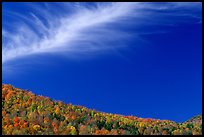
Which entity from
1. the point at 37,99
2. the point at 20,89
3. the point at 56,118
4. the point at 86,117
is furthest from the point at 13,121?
the point at 20,89

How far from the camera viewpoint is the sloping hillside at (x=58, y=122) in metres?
36.3

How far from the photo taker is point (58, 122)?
39094mm

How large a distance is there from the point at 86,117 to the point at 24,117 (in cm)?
Result: 645

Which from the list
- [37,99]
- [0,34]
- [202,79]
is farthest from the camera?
[37,99]

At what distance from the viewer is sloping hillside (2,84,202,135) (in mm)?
36281

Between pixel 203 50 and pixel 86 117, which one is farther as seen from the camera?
pixel 86 117

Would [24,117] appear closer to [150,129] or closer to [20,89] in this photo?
[150,129]

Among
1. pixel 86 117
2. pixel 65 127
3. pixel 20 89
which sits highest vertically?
pixel 20 89

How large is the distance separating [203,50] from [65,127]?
15121 millimetres

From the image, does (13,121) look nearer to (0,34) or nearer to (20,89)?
(0,34)

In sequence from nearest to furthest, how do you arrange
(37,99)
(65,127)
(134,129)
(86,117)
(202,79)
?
1. (202,79)
2. (65,127)
3. (134,129)
4. (86,117)
5. (37,99)

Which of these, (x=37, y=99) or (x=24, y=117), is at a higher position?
(x=37, y=99)

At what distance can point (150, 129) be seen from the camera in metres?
39.2

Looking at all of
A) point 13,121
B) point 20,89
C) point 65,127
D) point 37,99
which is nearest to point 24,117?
point 13,121
